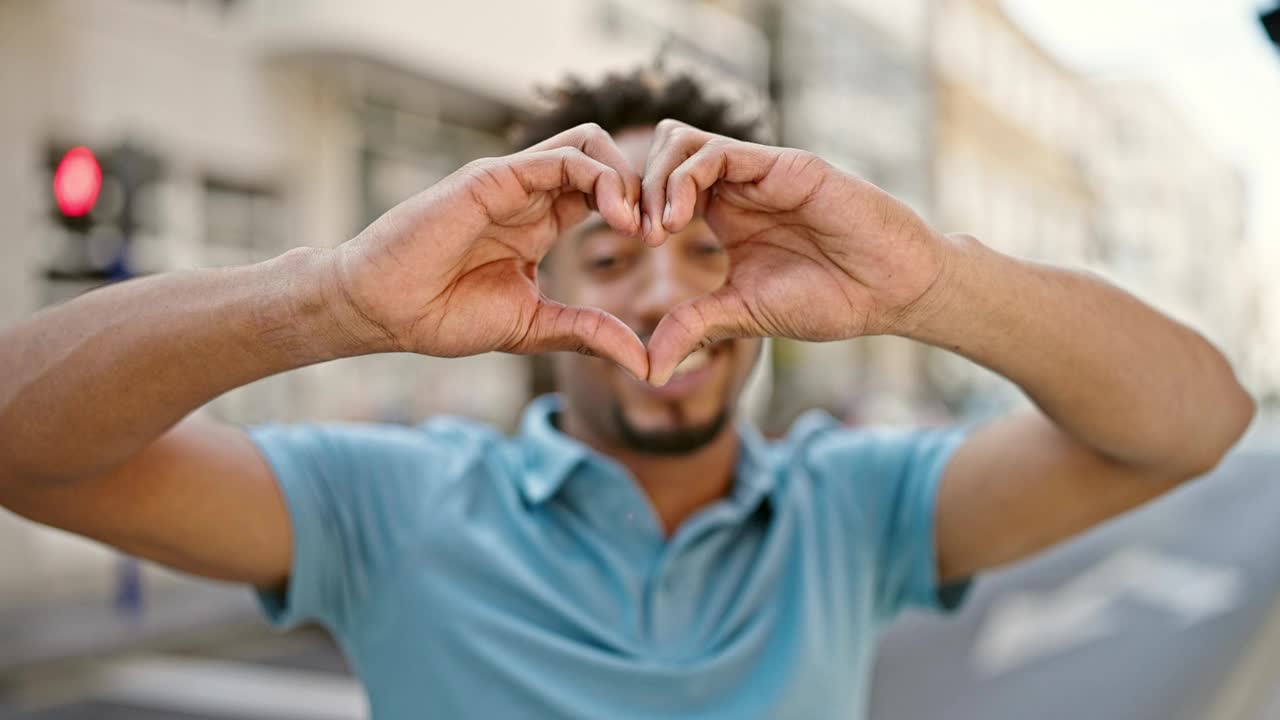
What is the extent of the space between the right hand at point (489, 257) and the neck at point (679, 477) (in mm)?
591

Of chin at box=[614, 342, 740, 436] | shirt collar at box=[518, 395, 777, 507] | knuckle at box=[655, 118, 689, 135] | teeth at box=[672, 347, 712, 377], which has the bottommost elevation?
shirt collar at box=[518, 395, 777, 507]

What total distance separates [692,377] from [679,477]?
0.19 metres

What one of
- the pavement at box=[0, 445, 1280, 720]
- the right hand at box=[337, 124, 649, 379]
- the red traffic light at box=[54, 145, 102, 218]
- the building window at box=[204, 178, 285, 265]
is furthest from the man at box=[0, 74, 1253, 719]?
the building window at box=[204, 178, 285, 265]

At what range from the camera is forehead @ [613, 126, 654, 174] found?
6.57 ft

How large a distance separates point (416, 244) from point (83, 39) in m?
10.8

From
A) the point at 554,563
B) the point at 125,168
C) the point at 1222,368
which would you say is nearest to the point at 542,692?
the point at 554,563

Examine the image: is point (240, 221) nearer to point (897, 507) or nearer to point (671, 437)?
point (671, 437)

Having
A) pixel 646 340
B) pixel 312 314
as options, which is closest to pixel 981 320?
pixel 646 340

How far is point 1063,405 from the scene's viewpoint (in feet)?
5.32

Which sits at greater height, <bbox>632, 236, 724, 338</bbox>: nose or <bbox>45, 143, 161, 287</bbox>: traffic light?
<bbox>632, 236, 724, 338</bbox>: nose

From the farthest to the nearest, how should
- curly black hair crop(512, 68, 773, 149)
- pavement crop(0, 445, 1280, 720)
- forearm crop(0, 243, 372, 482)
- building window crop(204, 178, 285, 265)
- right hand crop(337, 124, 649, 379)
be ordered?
building window crop(204, 178, 285, 265)
pavement crop(0, 445, 1280, 720)
curly black hair crop(512, 68, 773, 149)
forearm crop(0, 243, 372, 482)
right hand crop(337, 124, 649, 379)

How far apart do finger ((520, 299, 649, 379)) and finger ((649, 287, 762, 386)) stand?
2cm

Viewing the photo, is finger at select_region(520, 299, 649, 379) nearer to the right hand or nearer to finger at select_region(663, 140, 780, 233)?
the right hand

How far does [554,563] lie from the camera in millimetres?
1750
